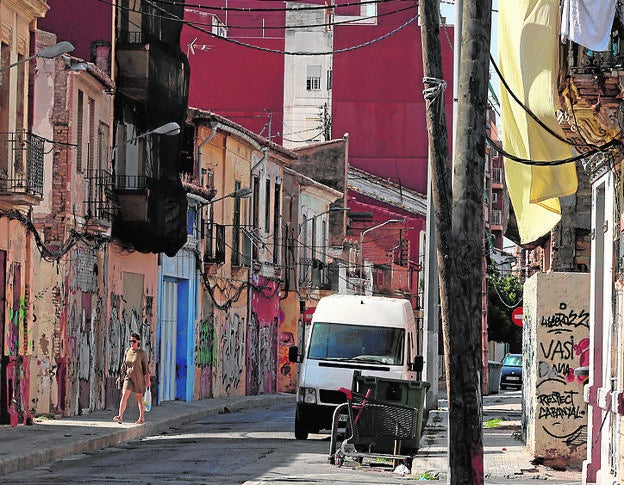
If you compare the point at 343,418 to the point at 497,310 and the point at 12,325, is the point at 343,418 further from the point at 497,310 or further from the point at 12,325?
the point at 497,310

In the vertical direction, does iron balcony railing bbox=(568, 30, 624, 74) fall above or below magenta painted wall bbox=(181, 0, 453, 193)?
below

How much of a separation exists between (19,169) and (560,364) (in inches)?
422

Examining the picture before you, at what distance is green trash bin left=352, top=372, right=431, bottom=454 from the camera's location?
2028cm

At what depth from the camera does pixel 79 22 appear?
34.3 m

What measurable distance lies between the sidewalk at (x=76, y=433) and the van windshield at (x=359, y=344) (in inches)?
146

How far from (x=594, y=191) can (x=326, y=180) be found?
47136 mm

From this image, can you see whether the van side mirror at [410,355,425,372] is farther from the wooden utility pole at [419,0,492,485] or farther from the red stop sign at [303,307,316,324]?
the red stop sign at [303,307,316,324]

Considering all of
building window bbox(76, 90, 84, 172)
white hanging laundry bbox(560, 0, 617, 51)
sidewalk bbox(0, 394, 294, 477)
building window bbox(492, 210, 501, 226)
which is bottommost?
sidewalk bbox(0, 394, 294, 477)

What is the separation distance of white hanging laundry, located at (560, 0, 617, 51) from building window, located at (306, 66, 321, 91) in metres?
56.3

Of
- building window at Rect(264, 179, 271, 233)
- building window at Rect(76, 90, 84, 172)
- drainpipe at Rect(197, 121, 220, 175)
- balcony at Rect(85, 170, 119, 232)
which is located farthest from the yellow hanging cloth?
building window at Rect(264, 179, 271, 233)

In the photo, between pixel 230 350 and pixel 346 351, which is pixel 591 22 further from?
pixel 230 350

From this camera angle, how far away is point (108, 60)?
3488 centimetres

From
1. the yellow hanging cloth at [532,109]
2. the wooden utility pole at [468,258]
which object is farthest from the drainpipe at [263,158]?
the wooden utility pole at [468,258]

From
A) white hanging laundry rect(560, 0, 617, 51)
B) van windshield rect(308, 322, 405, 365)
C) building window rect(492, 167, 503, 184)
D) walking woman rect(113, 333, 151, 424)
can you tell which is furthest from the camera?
building window rect(492, 167, 503, 184)
